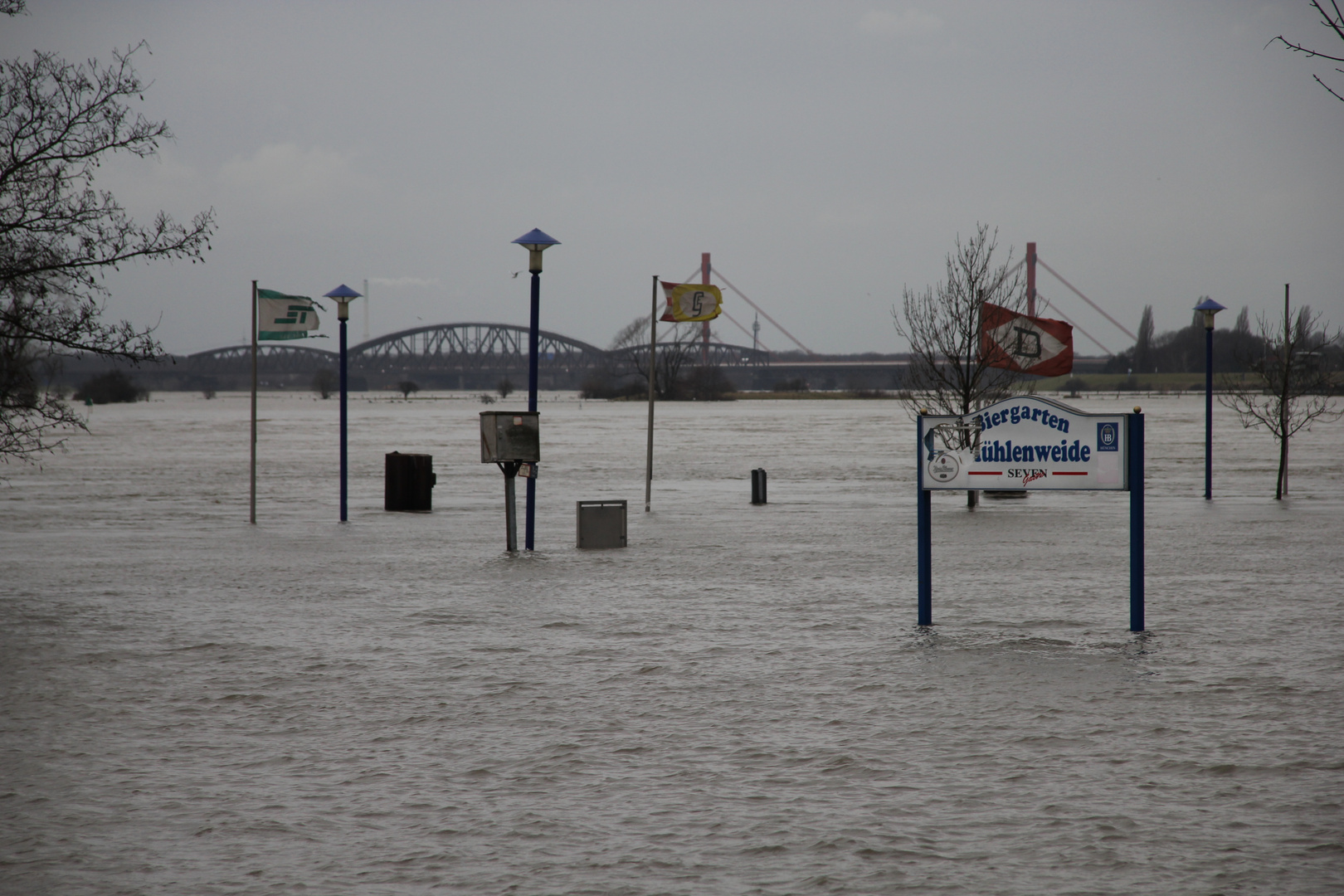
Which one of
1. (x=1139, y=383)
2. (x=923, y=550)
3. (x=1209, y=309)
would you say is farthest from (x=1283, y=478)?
(x=1139, y=383)

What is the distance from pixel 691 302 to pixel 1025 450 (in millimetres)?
11647

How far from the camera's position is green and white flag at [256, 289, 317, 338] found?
18.0m

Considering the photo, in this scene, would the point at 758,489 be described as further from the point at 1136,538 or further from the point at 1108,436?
the point at 1136,538

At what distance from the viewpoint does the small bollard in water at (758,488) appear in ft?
65.3

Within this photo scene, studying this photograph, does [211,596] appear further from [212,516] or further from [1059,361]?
[1059,361]

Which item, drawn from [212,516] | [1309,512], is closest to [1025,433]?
[1309,512]

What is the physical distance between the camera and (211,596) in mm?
10727

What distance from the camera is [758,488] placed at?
784 inches

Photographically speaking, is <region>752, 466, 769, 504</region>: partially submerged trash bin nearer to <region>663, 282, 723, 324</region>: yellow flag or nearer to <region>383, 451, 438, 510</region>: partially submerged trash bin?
<region>663, 282, 723, 324</region>: yellow flag

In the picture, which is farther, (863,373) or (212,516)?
(863,373)

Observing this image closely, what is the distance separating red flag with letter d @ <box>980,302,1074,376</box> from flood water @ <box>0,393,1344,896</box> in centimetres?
476

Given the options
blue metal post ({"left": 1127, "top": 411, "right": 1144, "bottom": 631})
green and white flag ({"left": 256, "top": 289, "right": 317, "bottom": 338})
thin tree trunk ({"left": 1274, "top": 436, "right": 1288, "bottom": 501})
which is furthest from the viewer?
thin tree trunk ({"left": 1274, "top": 436, "right": 1288, "bottom": 501})

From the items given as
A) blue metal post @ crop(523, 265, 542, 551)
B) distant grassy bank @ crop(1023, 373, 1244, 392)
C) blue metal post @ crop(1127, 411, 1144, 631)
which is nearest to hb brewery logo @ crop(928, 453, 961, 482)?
blue metal post @ crop(1127, 411, 1144, 631)

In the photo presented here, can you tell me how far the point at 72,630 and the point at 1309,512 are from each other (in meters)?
16.0
